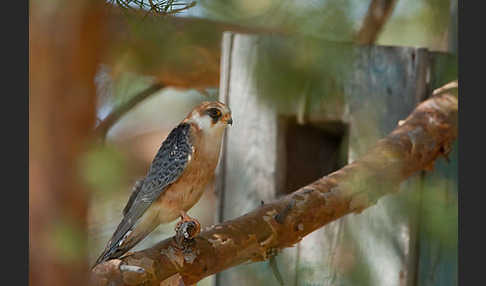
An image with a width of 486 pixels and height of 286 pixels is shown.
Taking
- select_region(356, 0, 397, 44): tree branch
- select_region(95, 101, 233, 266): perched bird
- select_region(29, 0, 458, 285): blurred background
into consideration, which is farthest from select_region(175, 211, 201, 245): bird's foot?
select_region(356, 0, 397, 44): tree branch

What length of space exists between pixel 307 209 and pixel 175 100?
1.52m

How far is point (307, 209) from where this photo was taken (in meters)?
2.02

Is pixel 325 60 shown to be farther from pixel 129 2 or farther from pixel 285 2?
pixel 129 2

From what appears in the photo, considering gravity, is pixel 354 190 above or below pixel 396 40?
below

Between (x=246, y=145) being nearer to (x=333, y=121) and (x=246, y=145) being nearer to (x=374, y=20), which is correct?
(x=333, y=121)

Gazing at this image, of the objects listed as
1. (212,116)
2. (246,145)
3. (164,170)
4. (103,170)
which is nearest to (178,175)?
(164,170)

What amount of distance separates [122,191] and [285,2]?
123cm

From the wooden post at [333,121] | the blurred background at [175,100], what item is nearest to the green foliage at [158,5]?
the blurred background at [175,100]

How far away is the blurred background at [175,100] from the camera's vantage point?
1.08 m

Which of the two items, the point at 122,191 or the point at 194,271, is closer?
the point at 122,191

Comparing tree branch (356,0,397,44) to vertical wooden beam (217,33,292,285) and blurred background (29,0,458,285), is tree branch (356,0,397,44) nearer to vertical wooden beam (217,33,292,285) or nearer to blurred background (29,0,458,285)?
blurred background (29,0,458,285)

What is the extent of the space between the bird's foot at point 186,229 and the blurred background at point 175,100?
0.16m

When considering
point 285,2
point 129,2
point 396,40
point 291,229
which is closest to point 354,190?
point 291,229

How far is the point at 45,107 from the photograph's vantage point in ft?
3.58
